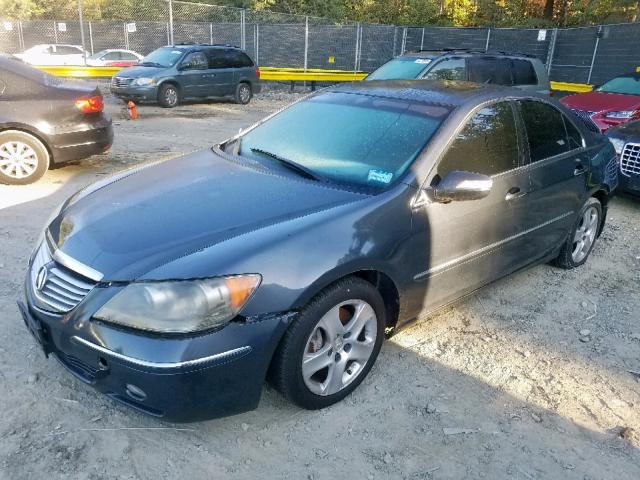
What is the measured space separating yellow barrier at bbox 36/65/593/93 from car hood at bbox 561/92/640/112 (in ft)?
22.1

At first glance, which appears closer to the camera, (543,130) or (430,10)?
(543,130)

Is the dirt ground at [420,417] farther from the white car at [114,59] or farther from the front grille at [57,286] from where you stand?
the white car at [114,59]

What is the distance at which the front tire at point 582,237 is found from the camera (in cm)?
456

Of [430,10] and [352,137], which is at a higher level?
[430,10]

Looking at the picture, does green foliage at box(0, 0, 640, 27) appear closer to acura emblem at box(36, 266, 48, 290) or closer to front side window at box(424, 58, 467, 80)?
front side window at box(424, 58, 467, 80)

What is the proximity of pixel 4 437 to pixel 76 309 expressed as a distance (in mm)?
737

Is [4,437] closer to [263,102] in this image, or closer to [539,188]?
[539,188]

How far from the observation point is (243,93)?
16.0m

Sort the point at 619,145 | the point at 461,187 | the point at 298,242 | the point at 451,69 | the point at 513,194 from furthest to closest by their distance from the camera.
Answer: the point at 451,69
the point at 619,145
the point at 513,194
the point at 461,187
the point at 298,242

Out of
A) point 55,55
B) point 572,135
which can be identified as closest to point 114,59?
point 55,55

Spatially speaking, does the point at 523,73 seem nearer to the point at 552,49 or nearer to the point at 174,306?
the point at 174,306

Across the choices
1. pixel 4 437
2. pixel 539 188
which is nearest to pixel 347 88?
pixel 539 188

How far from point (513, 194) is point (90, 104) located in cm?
514

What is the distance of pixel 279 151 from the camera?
3502mm
